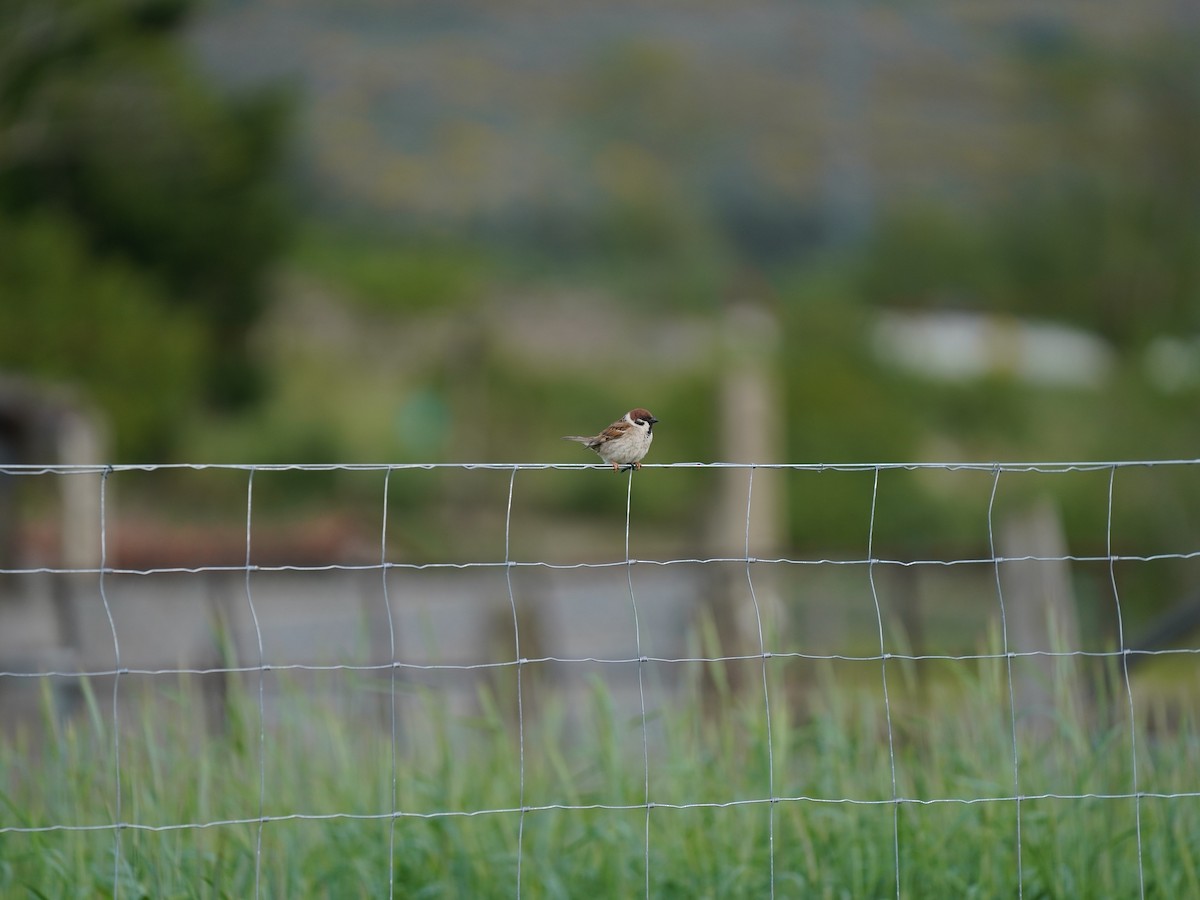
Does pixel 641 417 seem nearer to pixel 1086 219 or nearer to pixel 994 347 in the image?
pixel 994 347

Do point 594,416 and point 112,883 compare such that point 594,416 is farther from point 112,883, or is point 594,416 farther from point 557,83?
point 112,883

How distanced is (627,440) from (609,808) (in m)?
1.09

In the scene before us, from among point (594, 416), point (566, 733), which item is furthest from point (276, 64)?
point (566, 733)

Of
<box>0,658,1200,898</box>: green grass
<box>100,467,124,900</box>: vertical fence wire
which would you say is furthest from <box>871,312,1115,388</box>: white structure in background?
<box>100,467,124,900</box>: vertical fence wire

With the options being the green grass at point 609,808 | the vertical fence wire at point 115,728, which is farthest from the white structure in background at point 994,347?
A: the vertical fence wire at point 115,728

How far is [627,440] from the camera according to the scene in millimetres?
3770

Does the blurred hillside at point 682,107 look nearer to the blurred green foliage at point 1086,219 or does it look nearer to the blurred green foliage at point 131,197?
the blurred green foliage at point 1086,219

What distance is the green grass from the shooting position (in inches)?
122

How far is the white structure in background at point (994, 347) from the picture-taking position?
2427 cm

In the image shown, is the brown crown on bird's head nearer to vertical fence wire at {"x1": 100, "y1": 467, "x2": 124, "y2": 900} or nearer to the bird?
the bird

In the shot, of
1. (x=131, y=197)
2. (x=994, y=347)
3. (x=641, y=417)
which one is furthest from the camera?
(x=994, y=347)

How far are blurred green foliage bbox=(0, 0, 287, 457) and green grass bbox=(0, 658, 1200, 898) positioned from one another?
15719mm

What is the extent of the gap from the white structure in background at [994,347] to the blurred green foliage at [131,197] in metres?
11.1

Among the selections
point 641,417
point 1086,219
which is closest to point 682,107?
point 1086,219
